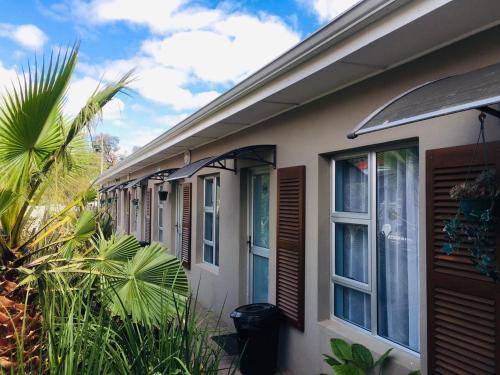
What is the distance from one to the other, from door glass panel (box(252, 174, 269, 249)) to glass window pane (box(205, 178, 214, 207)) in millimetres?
1934

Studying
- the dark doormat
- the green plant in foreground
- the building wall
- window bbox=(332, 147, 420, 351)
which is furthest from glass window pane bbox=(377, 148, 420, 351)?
the dark doormat

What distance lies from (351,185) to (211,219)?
4373 millimetres

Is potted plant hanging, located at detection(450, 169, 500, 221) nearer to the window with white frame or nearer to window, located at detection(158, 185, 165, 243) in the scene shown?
window, located at detection(158, 185, 165, 243)

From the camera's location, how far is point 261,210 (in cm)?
607

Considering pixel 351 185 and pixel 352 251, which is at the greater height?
pixel 351 185

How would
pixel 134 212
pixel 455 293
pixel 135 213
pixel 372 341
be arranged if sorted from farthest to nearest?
pixel 134 212 < pixel 135 213 < pixel 372 341 < pixel 455 293

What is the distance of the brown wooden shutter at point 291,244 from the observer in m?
4.56

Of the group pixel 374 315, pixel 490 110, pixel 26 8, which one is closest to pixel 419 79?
pixel 490 110

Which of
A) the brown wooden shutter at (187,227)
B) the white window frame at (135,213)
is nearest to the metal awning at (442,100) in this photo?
the brown wooden shutter at (187,227)

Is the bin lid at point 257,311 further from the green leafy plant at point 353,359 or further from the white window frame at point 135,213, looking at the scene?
the white window frame at point 135,213

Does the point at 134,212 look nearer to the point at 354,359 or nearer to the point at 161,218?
the point at 161,218

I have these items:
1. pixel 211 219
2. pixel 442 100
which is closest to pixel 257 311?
pixel 442 100

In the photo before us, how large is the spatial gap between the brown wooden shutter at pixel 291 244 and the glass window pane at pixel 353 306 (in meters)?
0.42

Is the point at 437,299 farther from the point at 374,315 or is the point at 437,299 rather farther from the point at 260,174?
the point at 260,174
